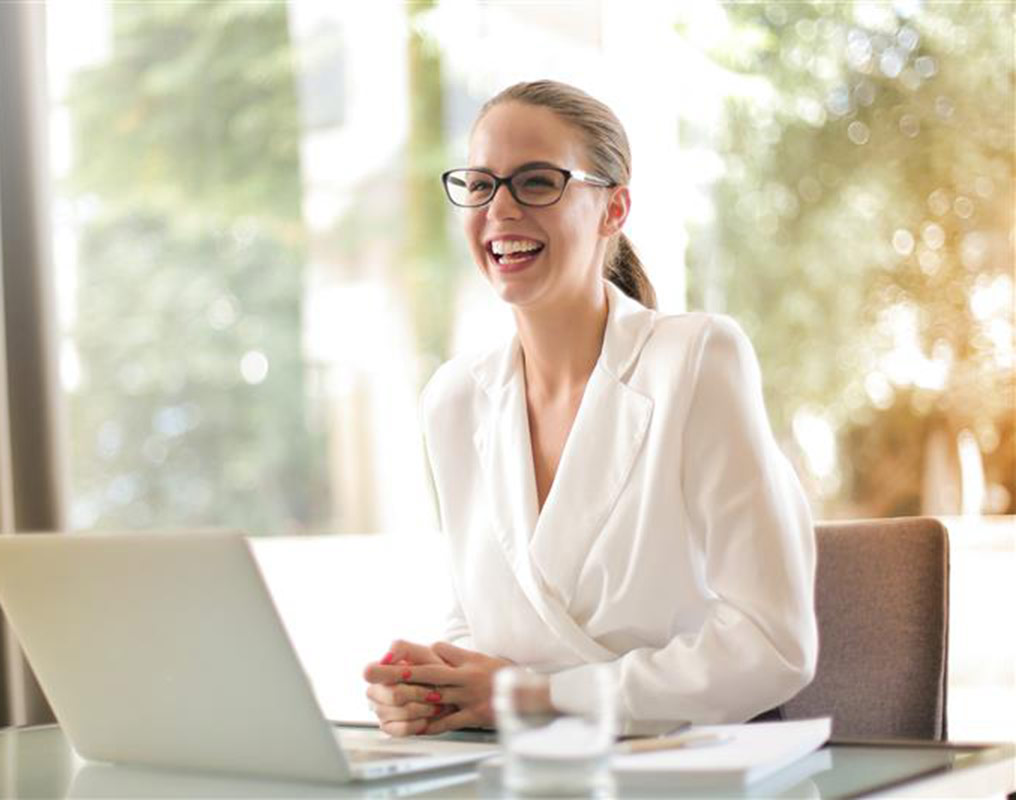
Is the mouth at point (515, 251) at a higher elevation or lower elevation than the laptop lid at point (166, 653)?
higher

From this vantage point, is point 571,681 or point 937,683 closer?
point 571,681

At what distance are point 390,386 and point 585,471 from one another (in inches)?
127

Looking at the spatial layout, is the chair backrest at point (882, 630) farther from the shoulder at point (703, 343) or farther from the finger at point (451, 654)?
the finger at point (451, 654)

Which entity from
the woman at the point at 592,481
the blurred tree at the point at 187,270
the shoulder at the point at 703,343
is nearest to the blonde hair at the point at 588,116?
the woman at the point at 592,481

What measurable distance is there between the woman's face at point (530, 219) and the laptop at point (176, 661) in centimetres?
69

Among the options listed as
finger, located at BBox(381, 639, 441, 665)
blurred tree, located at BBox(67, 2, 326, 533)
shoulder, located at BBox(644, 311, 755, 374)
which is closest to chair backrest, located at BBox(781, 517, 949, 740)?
shoulder, located at BBox(644, 311, 755, 374)

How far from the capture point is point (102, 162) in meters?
5.51

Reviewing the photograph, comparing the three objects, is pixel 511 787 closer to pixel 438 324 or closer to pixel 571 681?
pixel 571 681

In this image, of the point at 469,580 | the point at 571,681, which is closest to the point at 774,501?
the point at 469,580

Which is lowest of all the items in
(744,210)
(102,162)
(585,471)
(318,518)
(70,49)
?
(318,518)

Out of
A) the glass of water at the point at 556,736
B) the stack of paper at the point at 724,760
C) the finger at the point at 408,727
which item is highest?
the glass of water at the point at 556,736

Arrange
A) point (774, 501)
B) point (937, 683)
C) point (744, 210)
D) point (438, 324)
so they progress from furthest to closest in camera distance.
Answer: point (438, 324) → point (744, 210) → point (937, 683) → point (774, 501)

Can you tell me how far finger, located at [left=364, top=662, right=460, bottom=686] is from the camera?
165 centimetres

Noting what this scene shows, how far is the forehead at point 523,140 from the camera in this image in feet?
6.59
